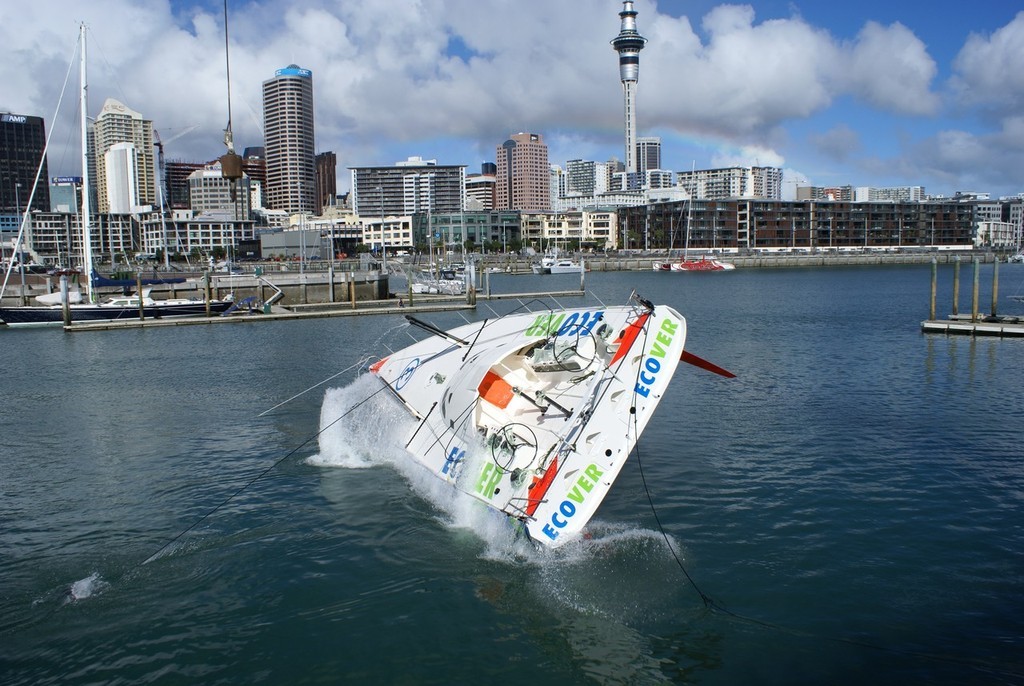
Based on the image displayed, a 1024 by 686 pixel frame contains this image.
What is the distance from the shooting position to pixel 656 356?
13539mm

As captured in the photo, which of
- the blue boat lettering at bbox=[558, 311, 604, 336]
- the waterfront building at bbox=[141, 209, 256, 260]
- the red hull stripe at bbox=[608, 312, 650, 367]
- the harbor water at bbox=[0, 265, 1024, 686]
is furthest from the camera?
the waterfront building at bbox=[141, 209, 256, 260]

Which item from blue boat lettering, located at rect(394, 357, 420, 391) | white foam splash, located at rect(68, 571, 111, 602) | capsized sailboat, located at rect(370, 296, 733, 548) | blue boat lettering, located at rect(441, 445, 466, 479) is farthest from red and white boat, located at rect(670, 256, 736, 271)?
white foam splash, located at rect(68, 571, 111, 602)

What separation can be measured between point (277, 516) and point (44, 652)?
523 cm

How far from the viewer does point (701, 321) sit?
5297 cm

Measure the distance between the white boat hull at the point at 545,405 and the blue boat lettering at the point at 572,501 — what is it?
0.02m

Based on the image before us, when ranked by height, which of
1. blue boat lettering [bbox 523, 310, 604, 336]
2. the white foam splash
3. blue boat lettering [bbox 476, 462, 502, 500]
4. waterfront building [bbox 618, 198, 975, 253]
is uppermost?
waterfront building [bbox 618, 198, 975, 253]

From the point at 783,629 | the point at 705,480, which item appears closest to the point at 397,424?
the point at 705,480

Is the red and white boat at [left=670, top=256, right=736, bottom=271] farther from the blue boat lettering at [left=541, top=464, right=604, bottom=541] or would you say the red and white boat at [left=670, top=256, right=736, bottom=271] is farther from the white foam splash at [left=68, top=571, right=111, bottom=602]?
the white foam splash at [left=68, top=571, right=111, bottom=602]

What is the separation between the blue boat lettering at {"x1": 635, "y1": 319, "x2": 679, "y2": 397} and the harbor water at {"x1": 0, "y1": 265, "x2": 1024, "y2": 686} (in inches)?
107

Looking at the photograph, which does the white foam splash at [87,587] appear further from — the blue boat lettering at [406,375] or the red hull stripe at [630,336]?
Answer: the blue boat lettering at [406,375]

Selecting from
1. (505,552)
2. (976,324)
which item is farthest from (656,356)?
(976,324)

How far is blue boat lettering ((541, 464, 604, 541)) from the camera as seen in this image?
1200cm

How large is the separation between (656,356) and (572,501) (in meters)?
2.97

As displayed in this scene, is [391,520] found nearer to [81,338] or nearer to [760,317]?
[81,338]
